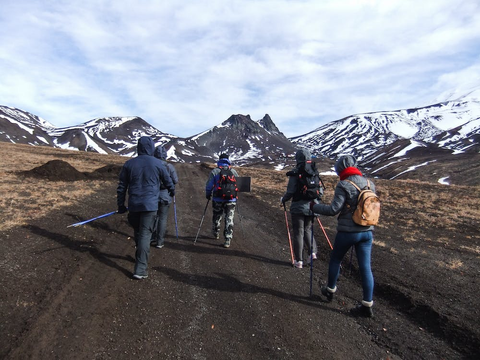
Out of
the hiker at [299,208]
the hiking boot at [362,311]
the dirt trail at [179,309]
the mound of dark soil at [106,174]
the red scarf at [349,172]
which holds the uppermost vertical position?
the red scarf at [349,172]

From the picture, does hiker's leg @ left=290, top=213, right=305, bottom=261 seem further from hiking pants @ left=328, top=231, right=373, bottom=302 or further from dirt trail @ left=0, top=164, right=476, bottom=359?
hiking pants @ left=328, top=231, right=373, bottom=302

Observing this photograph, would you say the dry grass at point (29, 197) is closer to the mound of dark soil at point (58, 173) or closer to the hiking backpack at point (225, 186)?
the mound of dark soil at point (58, 173)

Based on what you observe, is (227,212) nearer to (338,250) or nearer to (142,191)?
(142,191)

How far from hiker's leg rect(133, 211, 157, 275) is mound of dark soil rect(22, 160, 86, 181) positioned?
17.4 metres

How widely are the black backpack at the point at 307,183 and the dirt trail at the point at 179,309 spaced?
184 cm

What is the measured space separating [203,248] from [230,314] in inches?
142

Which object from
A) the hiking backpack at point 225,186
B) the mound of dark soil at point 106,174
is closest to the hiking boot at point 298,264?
the hiking backpack at point 225,186

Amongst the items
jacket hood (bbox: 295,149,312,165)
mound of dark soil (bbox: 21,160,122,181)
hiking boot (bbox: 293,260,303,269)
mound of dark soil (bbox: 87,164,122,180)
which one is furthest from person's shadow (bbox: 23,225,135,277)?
mound of dark soil (bbox: 87,164,122,180)

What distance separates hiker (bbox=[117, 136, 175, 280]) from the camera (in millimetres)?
6230

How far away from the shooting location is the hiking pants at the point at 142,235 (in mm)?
6336

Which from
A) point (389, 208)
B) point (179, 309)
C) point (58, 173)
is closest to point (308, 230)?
point (179, 309)

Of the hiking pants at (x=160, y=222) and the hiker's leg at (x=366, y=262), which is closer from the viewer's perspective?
the hiker's leg at (x=366, y=262)

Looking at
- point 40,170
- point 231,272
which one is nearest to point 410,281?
point 231,272

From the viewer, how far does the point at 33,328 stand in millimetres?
4371
